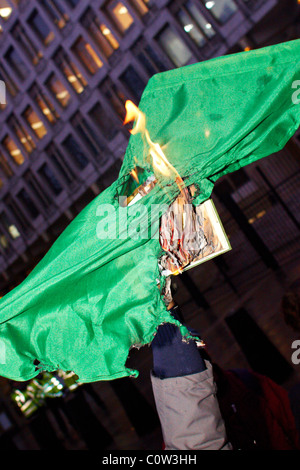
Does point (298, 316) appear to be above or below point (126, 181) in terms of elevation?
below

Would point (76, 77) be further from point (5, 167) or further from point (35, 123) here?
point (5, 167)

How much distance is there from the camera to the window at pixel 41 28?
85.8ft

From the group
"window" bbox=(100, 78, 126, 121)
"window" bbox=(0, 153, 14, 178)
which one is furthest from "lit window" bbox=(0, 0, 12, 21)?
"window" bbox=(100, 78, 126, 121)

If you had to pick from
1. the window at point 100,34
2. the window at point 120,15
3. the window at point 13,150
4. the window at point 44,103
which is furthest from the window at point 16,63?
the window at point 120,15

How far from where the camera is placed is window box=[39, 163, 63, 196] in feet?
92.1

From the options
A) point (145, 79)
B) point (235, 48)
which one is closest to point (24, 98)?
point (145, 79)

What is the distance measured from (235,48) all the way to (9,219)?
2223 cm

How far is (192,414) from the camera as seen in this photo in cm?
230

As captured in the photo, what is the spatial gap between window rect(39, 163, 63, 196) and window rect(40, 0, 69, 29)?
32.0ft

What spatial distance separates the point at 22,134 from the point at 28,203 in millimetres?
5441

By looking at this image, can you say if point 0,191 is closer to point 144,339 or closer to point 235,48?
point 235,48

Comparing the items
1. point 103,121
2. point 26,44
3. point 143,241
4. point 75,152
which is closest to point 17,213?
point 75,152
